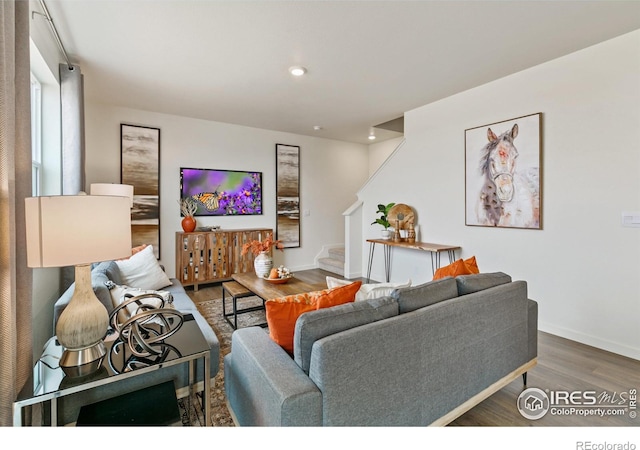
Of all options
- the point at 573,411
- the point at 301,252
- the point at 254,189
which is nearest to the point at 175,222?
the point at 254,189

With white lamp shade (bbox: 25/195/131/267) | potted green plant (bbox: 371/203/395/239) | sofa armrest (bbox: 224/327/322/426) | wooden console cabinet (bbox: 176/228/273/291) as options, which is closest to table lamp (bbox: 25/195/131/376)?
white lamp shade (bbox: 25/195/131/267)

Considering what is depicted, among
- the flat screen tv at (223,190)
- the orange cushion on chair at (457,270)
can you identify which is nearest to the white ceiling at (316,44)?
the flat screen tv at (223,190)

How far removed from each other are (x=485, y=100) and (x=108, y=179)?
16.0 ft

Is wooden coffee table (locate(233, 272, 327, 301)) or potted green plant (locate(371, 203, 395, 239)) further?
potted green plant (locate(371, 203, 395, 239))

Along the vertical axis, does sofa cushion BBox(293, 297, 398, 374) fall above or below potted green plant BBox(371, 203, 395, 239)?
below

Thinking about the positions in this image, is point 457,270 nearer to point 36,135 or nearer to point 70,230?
point 70,230

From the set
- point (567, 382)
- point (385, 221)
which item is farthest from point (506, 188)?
point (567, 382)

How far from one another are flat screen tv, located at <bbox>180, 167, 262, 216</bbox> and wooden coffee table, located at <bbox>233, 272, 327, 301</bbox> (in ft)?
6.62

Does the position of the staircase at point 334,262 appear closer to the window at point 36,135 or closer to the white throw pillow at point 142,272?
the white throw pillow at point 142,272

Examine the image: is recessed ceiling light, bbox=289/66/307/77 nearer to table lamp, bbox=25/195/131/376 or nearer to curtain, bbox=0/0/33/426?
curtain, bbox=0/0/33/426

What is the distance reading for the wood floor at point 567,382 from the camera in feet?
5.78

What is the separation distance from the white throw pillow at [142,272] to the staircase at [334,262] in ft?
10.1

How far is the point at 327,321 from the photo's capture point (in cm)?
130

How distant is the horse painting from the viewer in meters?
3.08
